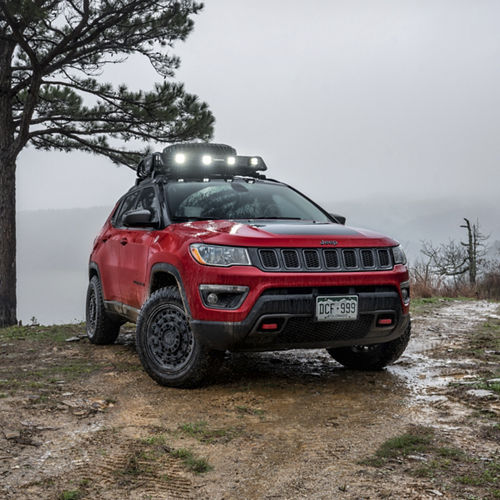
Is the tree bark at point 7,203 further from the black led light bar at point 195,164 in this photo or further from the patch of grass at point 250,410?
the patch of grass at point 250,410

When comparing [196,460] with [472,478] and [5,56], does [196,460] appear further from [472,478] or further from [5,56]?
[5,56]

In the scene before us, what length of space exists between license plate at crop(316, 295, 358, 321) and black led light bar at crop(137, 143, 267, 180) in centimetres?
216

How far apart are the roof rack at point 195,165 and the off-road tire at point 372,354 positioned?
203 cm

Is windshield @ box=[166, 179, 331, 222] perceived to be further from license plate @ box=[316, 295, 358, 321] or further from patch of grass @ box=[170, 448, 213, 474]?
patch of grass @ box=[170, 448, 213, 474]

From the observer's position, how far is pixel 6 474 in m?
3.16

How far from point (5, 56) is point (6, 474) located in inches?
538

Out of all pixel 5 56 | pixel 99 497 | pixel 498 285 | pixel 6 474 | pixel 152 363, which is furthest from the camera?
pixel 498 285

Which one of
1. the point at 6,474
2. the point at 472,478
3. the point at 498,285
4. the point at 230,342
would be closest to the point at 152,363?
the point at 230,342

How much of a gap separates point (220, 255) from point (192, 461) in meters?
1.55

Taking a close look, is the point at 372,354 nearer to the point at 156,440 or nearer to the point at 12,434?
the point at 156,440

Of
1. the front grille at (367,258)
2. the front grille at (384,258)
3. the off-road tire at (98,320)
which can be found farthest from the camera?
the off-road tire at (98,320)

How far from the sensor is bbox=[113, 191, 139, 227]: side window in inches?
255

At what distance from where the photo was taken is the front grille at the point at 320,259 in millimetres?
4352

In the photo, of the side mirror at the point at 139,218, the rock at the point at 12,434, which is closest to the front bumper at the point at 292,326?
the side mirror at the point at 139,218
